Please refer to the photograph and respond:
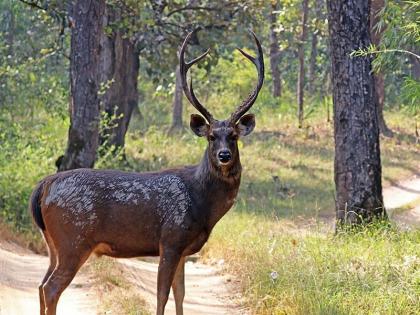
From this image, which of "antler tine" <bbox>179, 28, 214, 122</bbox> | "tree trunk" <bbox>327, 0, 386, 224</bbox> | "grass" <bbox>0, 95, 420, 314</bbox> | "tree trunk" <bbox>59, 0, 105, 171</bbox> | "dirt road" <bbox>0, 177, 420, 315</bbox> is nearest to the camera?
"antler tine" <bbox>179, 28, 214, 122</bbox>

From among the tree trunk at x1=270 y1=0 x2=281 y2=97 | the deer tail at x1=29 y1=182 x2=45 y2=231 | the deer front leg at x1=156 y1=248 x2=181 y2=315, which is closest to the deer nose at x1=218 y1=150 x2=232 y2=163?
the deer front leg at x1=156 y1=248 x2=181 y2=315

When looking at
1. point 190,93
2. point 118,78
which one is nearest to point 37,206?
point 190,93

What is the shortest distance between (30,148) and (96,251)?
31.1ft

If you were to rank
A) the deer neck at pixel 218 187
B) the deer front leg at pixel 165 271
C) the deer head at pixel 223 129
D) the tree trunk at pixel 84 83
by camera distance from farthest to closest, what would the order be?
the tree trunk at pixel 84 83 < the deer neck at pixel 218 187 < the deer head at pixel 223 129 < the deer front leg at pixel 165 271

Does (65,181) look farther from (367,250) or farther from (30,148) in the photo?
(30,148)

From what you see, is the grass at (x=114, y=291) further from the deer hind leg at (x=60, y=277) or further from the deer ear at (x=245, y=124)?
the deer ear at (x=245, y=124)

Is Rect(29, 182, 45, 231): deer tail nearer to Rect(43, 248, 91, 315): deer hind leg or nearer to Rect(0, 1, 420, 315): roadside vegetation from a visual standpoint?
Rect(43, 248, 91, 315): deer hind leg

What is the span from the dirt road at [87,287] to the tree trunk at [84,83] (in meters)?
1.86

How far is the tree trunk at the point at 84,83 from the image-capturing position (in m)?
14.5

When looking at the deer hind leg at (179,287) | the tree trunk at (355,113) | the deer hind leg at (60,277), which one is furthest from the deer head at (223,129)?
the tree trunk at (355,113)

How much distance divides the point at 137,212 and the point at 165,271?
60 cm

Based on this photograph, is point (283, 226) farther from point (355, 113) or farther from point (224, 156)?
point (224, 156)

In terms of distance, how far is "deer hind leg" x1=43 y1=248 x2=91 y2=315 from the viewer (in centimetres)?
851

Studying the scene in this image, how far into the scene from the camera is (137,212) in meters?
8.66
